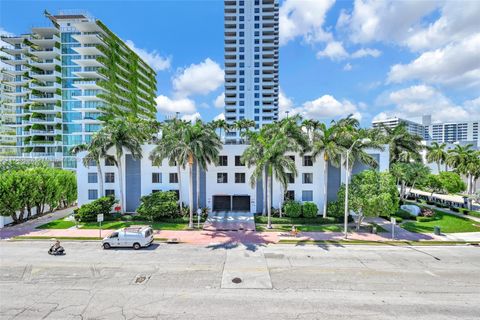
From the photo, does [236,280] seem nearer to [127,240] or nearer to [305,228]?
[127,240]

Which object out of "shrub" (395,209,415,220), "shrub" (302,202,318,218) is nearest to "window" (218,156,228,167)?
"shrub" (302,202,318,218)

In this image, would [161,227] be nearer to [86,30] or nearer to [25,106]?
[86,30]

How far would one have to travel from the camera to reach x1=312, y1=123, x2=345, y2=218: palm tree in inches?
1200

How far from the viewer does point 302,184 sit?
3562cm

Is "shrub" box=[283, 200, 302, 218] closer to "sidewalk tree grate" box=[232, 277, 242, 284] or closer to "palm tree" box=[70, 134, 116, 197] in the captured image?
"sidewalk tree grate" box=[232, 277, 242, 284]

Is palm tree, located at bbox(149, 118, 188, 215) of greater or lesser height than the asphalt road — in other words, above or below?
above

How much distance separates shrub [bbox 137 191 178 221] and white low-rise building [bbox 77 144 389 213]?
2.93 metres

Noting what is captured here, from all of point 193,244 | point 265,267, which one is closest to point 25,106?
point 193,244

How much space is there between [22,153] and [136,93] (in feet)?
132

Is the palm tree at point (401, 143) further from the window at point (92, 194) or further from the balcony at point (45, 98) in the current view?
the balcony at point (45, 98)

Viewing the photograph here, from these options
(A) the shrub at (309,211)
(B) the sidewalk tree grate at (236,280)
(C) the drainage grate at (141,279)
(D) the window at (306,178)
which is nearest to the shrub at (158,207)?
(C) the drainage grate at (141,279)

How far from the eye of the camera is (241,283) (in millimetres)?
15859

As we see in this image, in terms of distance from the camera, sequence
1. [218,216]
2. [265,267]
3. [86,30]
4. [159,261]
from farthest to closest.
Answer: [86,30], [218,216], [159,261], [265,267]

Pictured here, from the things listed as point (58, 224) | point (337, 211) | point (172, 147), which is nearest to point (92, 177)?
point (58, 224)
